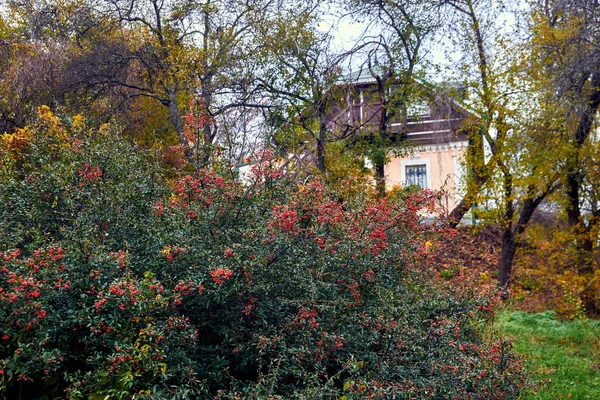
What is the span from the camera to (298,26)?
1321 centimetres

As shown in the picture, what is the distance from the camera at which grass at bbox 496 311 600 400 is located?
676 cm

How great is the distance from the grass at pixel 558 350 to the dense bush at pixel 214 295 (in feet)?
3.76

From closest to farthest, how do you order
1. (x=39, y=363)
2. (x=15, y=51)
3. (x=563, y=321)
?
1. (x=39, y=363)
2. (x=563, y=321)
3. (x=15, y=51)

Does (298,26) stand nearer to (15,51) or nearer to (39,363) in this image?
(15,51)

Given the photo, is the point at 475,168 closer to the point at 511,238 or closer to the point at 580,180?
the point at 511,238

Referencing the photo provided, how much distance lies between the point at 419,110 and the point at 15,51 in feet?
28.6

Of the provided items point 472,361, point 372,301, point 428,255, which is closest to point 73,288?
point 372,301

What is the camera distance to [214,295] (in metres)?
3.97

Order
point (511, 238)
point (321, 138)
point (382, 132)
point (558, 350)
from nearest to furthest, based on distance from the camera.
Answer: point (558, 350)
point (321, 138)
point (382, 132)
point (511, 238)

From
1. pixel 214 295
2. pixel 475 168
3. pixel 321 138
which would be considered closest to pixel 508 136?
pixel 475 168

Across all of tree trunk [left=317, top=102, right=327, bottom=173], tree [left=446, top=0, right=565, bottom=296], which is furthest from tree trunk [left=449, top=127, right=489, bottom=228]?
tree trunk [left=317, top=102, right=327, bottom=173]

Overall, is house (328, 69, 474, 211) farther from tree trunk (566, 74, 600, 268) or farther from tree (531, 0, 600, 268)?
tree (531, 0, 600, 268)

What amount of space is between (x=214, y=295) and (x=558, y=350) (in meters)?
6.71

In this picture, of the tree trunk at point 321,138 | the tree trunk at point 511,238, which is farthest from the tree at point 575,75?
the tree trunk at point 321,138
